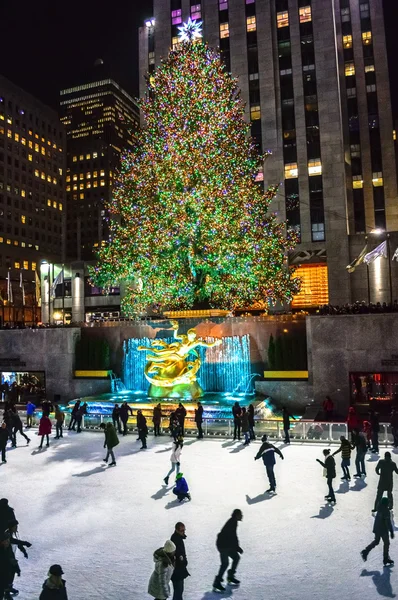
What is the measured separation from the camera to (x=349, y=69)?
62.6m

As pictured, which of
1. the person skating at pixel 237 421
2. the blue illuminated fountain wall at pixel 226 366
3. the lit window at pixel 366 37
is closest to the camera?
the person skating at pixel 237 421

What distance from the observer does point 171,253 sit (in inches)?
1257

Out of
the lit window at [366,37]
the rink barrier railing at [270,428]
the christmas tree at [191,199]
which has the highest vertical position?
the lit window at [366,37]

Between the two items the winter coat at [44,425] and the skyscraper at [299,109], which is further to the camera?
the skyscraper at [299,109]

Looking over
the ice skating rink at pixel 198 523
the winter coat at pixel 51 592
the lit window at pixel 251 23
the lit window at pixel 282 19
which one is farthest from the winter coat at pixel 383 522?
the lit window at pixel 282 19

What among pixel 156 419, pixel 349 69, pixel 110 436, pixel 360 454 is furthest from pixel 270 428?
pixel 349 69

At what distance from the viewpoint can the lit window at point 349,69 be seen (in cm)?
6247

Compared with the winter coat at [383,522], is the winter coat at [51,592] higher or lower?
higher

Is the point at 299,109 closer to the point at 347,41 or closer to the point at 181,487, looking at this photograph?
the point at 347,41

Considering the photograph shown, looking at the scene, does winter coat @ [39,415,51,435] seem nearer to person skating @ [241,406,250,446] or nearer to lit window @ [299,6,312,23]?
person skating @ [241,406,250,446]

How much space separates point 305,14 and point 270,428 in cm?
4868

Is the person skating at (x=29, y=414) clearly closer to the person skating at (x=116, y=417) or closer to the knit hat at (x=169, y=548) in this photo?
the person skating at (x=116, y=417)

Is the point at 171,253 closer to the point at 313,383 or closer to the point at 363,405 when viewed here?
→ the point at 313,383

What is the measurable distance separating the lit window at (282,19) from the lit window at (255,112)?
9.96 metres
